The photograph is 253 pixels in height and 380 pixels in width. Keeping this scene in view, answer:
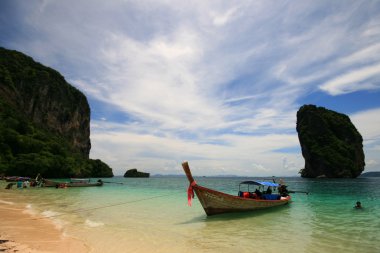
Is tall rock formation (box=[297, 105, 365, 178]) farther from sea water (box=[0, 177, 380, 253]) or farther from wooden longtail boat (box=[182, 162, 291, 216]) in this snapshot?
wooden longtail boat (box=[182, 162, 291, 216])

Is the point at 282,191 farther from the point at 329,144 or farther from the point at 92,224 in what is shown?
the point at 329,144

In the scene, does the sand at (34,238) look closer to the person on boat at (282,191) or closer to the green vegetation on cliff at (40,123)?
the person on boat at (282,191)

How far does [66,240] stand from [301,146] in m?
142

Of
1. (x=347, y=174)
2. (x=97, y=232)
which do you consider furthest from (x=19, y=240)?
(x=347, y=174)

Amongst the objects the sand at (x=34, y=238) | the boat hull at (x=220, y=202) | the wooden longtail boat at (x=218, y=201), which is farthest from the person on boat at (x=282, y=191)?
the sand at (x=34, y=238)

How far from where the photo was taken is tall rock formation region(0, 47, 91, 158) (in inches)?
4213

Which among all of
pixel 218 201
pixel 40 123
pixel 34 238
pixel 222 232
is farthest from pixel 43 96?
pixel 222 232

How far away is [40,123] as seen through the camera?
372ft

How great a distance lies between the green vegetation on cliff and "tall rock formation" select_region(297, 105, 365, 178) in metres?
93.6

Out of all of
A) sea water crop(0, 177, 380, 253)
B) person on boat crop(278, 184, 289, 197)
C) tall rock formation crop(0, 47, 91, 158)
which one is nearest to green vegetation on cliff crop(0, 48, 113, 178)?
tall rock formation crop(0, 47, 91, 158)

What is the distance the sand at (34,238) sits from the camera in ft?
30.9

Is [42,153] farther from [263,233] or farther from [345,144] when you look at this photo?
[345,144]

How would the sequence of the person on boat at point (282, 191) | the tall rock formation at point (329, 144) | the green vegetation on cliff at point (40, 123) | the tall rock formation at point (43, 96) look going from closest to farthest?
1. the person on boat at point (282, 191)
2. the green vegetation on cliff at point (40, 123)
3. the tall rock formation at point (43, 96)
4. the tall rock formation at point (329, 144)

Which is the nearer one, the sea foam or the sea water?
the sea water
